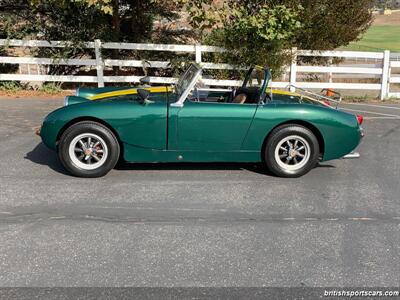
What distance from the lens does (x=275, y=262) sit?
3.43 meters

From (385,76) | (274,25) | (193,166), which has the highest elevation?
(274,25)

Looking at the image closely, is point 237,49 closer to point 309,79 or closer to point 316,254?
point 309,79

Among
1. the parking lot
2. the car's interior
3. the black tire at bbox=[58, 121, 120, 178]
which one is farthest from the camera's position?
the car's interior

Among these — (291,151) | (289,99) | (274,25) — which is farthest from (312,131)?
(274,25)

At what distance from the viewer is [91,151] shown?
17.0 ft

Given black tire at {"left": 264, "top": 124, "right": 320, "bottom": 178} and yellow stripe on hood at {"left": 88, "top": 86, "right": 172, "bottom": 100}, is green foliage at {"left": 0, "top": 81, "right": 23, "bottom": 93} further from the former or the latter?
black tire at {"left": 264, "top": 124, "right": 320, "bottom": 178}

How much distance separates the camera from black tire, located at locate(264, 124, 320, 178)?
5.22 meters

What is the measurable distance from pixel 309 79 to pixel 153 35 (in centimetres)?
490

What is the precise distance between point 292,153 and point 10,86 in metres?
9.38

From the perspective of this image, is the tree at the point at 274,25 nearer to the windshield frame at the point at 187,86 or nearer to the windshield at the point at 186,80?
the windshield at the point at 186,80

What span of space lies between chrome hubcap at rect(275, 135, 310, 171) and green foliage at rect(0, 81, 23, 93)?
9.07 meters

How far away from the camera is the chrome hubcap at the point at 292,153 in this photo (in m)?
5.29

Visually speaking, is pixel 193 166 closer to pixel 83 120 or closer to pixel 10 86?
pixel 83 120

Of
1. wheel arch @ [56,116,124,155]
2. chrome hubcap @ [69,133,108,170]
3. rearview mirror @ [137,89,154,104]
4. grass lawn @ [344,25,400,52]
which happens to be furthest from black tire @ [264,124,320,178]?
grass lawn @ [344,25,400,52]
